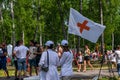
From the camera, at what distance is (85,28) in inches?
741

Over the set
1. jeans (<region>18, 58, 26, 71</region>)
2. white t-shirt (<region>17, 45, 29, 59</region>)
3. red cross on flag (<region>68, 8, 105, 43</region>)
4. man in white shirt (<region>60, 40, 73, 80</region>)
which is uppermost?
red cross on flag (<region>68, 8, 105, 43</region>)

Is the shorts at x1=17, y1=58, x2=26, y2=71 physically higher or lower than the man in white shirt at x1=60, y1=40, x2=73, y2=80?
lower

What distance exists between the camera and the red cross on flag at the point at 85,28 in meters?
18.8

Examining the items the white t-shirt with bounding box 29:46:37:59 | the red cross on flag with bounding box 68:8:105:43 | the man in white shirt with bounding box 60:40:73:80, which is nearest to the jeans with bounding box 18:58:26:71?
the white t-shirt with bounding box 29:46:37:59

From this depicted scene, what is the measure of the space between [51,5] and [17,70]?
35766mm

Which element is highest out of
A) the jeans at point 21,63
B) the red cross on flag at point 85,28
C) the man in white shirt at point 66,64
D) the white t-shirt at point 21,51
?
the red cross on flag at point 85,28

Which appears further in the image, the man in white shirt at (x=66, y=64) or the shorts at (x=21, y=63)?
the shorts at (x=21, y=63)

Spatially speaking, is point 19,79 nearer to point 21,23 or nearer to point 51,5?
point 21,23

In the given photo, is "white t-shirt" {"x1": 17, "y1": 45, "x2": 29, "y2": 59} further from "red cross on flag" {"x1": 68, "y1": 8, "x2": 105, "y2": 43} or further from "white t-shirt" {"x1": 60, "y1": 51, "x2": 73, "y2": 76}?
"white t-shirt" {"x1": 60, "y1": 51, "x2": 73, "y2": 76}

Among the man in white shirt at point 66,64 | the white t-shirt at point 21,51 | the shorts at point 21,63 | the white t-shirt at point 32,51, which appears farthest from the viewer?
the white t-shirt at point 32,51

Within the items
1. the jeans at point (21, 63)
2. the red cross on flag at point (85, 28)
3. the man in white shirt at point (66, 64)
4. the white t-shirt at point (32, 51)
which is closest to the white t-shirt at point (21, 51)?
the jeans at point (21, 63)

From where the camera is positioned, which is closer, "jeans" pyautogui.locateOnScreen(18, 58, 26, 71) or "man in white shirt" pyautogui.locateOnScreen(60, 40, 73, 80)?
"man in white shirt" pyautogui.locateOnScreen(60, 40, 73, 80)

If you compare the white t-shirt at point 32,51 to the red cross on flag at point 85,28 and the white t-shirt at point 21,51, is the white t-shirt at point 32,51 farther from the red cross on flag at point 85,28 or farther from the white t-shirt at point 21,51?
the red cross on flag at point 85,28

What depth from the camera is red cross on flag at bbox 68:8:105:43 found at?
738 inches
